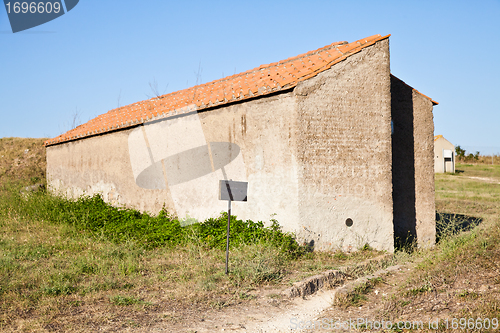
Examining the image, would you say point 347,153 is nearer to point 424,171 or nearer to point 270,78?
point 270,78

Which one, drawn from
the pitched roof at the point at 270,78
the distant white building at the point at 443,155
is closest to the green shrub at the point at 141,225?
the pitched roof at the point at 270,78

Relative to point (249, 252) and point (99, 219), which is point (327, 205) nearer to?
point (249, 252)

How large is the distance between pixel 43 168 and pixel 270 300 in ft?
74.6

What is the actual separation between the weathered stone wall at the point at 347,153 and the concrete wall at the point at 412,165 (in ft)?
4.10

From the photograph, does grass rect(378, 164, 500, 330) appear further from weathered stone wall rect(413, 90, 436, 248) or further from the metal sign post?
the metal sign post

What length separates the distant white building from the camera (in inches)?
1480

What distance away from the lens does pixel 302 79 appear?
7473mm

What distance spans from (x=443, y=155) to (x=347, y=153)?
114ft

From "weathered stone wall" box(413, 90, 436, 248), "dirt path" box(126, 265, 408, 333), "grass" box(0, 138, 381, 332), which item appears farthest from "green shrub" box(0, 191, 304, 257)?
"weathered stone wall" box(413, 90, 436, 248)

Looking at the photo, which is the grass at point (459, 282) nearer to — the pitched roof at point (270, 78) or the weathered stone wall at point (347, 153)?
the weathered stone wall at point (347, 153)

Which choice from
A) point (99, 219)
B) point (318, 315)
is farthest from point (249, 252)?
point (99, 219)

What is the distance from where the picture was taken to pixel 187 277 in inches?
237

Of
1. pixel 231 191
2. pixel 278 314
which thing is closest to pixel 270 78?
pixel 231 191

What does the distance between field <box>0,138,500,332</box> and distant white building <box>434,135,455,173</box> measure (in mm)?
33961
